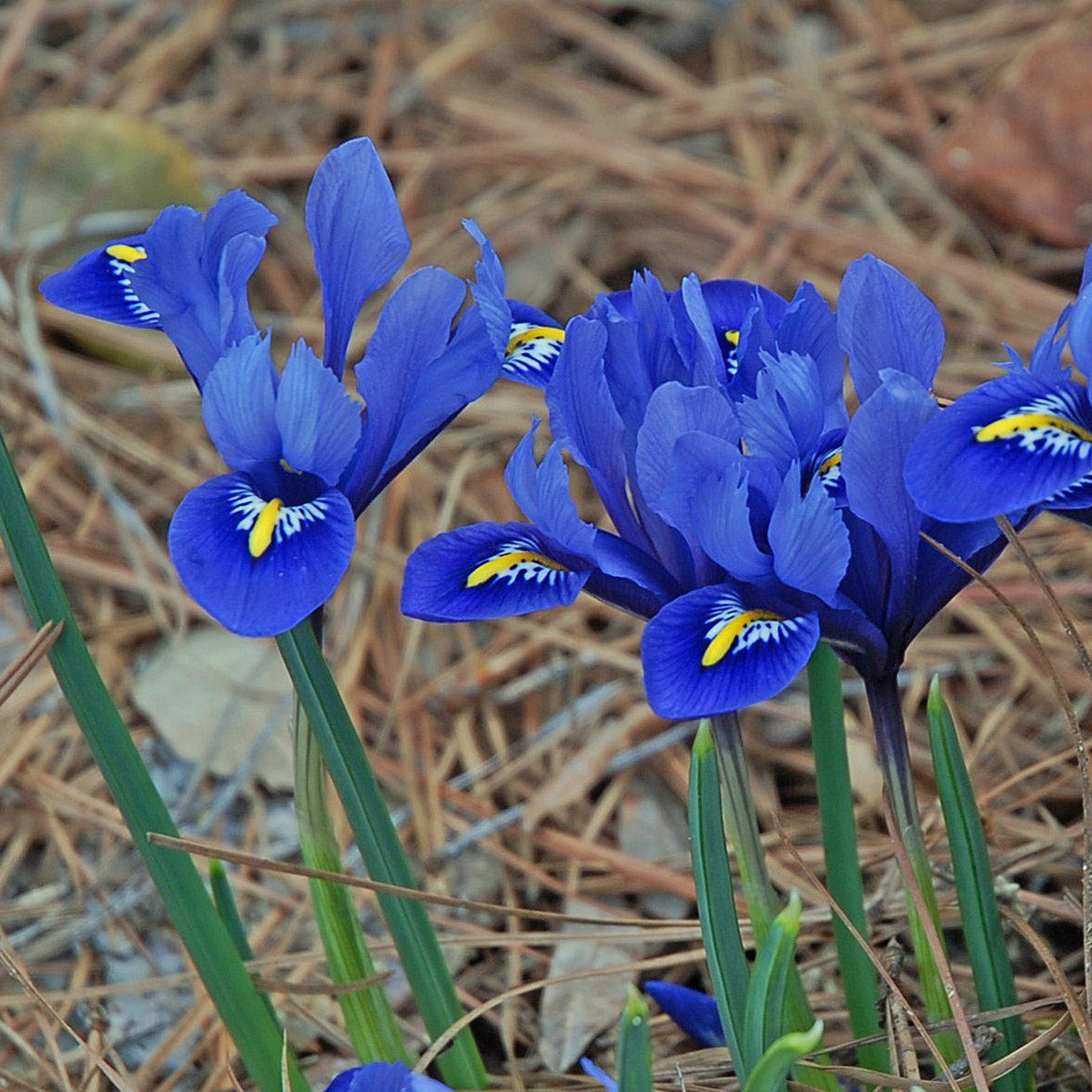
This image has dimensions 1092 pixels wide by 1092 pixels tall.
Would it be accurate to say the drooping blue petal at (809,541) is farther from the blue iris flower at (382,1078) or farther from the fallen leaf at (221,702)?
the fallen leaf at (221,702)

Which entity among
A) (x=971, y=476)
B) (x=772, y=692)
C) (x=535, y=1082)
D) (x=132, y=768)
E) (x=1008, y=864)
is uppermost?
(x=971, y=476)

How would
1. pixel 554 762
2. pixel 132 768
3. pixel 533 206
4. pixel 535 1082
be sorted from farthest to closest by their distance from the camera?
pixel 533 206
pixel 554 762
pixel 535 1082
pixel 132 768

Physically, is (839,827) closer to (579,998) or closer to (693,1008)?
(693,1008)

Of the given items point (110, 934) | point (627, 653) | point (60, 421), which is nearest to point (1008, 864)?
point (627, 653)

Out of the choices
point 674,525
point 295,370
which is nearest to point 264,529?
point 295,370

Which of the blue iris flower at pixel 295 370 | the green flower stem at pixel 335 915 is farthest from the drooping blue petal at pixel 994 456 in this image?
the green flower stem at pixel 335 915

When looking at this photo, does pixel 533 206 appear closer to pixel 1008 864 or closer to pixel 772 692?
pixel 1008 864
